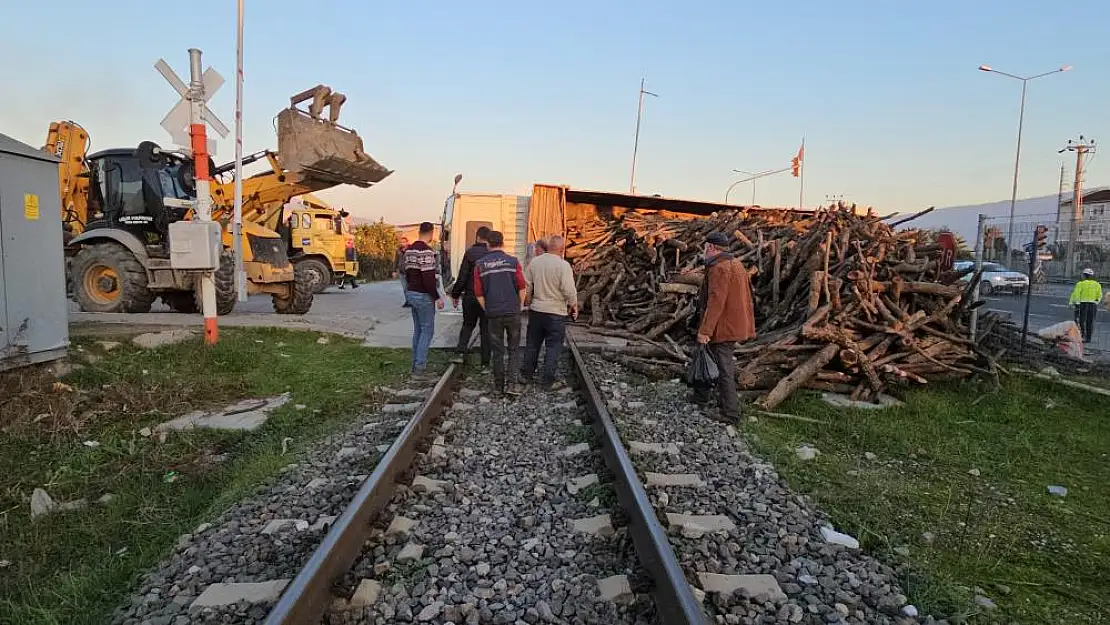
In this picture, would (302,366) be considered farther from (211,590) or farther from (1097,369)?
(1097,369)

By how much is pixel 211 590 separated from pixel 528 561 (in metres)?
1.51

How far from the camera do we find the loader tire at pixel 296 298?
15.1m

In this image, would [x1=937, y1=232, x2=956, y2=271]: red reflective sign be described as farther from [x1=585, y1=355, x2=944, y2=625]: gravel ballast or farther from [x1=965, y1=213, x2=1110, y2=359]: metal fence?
[x1=585, y1=355, x2=944, y2=625]: gravel ballast

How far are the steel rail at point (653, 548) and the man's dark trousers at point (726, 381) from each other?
1.80 meters

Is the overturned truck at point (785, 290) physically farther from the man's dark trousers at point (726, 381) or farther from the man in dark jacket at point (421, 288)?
the man in dark jacket at point (421, 288)

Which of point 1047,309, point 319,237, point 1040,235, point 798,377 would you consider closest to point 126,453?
point 798,377

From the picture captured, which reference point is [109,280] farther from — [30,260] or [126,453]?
[126,453]

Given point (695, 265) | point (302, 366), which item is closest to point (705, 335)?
point (302, 366)

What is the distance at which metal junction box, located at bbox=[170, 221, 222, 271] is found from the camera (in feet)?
28.4

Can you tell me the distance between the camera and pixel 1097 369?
9.12 m

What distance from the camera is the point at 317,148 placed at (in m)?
12.5

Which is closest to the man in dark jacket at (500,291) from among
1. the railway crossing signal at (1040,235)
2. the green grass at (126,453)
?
the green grass at (126,453)

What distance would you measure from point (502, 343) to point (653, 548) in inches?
186

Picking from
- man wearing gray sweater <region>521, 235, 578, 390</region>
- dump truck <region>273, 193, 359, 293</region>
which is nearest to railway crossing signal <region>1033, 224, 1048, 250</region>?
man wearing gray sweater <region>521, 235, 578, 390</region>
